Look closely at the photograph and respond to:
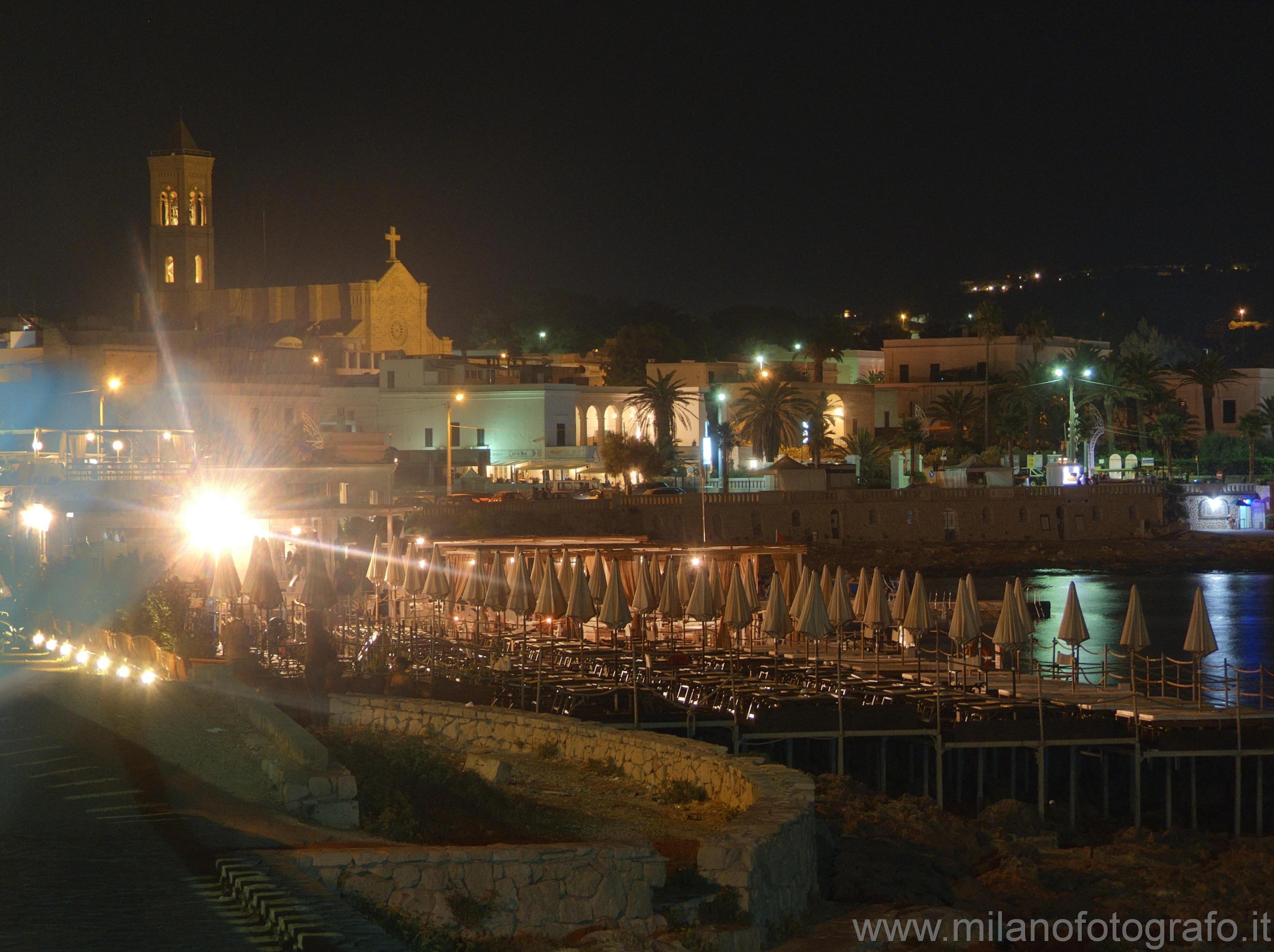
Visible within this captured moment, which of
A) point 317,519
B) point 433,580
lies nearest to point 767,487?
point 317,519

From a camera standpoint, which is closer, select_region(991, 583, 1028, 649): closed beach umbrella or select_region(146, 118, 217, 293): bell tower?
select_region(991, 583, 1028, 649): closed beach umbrella

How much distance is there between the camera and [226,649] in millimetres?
22000

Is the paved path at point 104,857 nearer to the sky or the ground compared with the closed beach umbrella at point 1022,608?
nearer to the ground

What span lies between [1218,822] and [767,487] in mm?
52181

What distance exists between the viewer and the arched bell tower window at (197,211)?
360 ft

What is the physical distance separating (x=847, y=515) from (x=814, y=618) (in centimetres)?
4907

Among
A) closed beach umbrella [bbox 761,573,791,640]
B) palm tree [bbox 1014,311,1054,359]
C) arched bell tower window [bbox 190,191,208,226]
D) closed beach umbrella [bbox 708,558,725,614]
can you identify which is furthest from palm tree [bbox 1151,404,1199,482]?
arched bell tower window [bbox 190,191,208,226]

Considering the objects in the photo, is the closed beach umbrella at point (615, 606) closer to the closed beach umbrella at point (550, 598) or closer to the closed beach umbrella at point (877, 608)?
the closed beach umbrella at point (550, 598)

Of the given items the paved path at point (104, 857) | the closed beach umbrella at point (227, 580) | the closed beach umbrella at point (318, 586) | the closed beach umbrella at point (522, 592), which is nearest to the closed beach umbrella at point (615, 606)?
the closed beach umbrella at point (522, 592)

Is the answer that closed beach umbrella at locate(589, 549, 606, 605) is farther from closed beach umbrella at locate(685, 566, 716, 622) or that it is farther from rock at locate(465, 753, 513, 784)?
rock at locate(465, 753, 513, 784)

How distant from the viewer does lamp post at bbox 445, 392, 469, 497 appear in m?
63.3

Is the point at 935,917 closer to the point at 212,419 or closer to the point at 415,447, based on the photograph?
the point at 212,419

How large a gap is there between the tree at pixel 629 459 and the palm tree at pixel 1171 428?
28479 mm

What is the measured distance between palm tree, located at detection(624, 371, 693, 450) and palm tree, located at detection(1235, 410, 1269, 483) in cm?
3065
